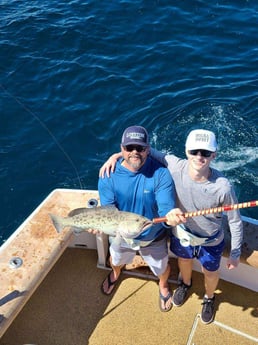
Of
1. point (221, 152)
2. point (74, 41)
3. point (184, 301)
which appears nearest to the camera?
point (184, 301)

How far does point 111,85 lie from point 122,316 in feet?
19.4

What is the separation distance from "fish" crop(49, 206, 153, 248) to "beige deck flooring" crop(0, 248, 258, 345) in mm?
1290

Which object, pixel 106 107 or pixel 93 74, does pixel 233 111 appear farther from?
pixel 93 74

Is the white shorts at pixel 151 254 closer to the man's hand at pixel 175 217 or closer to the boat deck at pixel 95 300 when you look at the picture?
the boat deck at pixel 95 300

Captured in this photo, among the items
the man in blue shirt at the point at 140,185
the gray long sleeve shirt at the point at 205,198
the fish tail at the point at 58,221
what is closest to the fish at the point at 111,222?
the fish tail at the point at 58,221

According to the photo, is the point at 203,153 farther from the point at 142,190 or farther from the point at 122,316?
the point at 122,316

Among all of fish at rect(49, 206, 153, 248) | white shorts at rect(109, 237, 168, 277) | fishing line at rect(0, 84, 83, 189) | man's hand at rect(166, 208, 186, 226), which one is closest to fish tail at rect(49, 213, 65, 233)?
fish at rect(49, 206, 153, 248)

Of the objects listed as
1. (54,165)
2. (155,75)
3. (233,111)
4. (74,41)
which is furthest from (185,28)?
(54,165)

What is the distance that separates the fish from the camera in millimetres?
4086

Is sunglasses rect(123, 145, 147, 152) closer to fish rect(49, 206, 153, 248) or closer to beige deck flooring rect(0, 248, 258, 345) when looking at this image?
fish rect(49, 206, 153, 248)

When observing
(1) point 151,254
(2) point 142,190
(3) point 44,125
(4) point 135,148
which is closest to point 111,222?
(2) point 142,190

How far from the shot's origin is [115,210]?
418cm

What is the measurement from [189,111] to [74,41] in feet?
13.1

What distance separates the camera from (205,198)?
4086 millimetres
